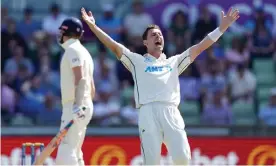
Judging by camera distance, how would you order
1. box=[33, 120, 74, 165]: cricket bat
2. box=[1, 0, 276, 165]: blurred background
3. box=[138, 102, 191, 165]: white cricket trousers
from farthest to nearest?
box=[1, 0, 276, 165]: blurred background
box=[138, 102, 191, 165]: white cricket trousers
box=[33, 120, 74, 165]: cricket bat

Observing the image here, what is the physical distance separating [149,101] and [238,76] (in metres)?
6.84

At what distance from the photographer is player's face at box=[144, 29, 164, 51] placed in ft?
30.2

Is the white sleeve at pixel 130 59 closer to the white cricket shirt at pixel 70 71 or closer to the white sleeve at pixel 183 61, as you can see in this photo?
the white sleeve at pixel 183 61

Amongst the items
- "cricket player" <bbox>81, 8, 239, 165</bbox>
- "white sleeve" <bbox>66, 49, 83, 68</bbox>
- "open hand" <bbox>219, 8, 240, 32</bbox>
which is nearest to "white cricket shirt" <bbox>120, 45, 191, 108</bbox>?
"cricket player" <bbox>81, 8, 239, 165</bbox>

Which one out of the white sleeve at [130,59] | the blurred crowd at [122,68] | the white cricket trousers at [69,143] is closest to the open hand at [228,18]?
the white sleeve at [130,59]

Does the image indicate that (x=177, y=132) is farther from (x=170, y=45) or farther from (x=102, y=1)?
(x=102, y=1)

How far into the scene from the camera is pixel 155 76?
915 centimetres

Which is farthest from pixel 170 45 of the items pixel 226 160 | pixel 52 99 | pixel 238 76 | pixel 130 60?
pixel 130 60

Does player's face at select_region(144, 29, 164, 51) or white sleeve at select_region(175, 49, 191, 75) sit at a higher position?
player's face at select_region(144, 29, 164, 51)

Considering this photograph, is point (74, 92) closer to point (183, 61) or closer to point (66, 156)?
point (66, 156)

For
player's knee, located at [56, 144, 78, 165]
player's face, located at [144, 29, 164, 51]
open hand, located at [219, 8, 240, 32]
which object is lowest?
player's knee, located at [56, 144, 78, 165]

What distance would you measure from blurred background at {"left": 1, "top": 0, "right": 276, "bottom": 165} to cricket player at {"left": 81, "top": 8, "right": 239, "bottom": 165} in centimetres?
395

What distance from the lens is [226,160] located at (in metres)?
13.2

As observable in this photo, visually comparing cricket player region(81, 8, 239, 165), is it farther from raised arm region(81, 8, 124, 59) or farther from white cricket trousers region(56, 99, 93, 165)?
white cricket trousers region(56, 99, 93, 165)
